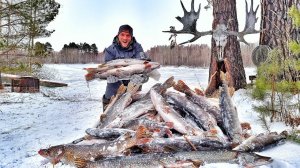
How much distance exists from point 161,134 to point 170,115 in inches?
19.5

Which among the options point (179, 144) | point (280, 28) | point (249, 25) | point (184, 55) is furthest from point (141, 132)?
point (184, 55)

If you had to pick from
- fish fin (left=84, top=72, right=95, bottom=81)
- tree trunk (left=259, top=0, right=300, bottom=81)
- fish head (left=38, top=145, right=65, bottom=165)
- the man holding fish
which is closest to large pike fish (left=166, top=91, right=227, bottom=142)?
fish fin (left=84, top=72, right=95, bottom=81)

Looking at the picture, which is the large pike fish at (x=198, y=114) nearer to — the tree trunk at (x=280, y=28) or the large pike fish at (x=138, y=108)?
the large pike fish at (x=138, y=108)

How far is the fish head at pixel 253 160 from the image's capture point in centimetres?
463

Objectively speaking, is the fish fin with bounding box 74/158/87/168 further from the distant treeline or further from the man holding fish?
the distant treeline

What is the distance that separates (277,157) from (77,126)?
503 cm

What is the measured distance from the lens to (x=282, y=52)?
7957mm

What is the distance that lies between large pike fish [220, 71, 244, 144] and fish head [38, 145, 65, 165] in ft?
7.32

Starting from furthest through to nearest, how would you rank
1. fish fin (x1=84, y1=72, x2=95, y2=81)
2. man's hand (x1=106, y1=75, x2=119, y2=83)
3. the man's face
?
the man's face < man's hand (x1=106, y1=75, x2=119, y2=83) < fish fin (x1=84, y1=72, x2=95, y2=81)

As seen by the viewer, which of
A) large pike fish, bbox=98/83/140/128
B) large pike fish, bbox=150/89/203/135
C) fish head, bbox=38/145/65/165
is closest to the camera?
fish head, bbox=38/145/65/165

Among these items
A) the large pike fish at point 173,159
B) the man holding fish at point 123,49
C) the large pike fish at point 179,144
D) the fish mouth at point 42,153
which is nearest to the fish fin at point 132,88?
the man holding fish at point 123,49

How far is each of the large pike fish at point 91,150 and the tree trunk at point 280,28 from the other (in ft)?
11.5

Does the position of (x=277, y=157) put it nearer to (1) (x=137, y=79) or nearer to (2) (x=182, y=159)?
(2) (x=182, y=159)

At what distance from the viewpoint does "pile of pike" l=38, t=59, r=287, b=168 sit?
4863mm
